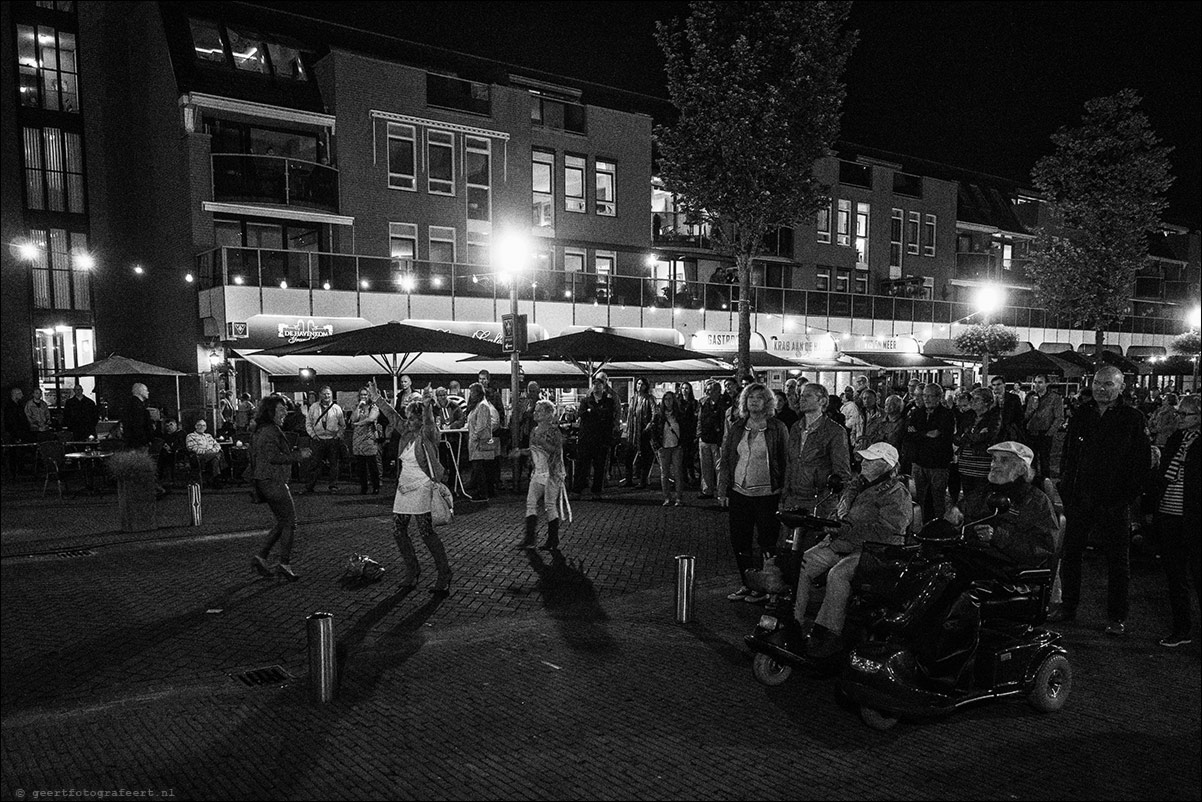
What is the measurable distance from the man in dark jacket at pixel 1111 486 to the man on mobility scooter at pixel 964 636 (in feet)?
5.69

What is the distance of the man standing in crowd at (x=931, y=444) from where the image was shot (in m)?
9.95

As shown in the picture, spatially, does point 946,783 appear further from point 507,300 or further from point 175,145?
point 175,145

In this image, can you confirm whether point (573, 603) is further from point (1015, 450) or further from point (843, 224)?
point (843, 224)

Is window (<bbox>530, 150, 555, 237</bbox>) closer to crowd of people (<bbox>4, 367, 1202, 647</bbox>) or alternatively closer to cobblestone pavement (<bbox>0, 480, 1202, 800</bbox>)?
crowd of people (<bbox>4, 367, 1202, 647</bbox>)

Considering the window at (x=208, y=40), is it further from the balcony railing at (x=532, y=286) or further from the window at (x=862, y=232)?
the window at (x=862, y=232)

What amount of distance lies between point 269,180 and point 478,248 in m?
7.13

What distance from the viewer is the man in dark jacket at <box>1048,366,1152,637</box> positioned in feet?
20.7

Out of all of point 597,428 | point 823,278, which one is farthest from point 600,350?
point 823,278

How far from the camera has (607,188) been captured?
99.0ft

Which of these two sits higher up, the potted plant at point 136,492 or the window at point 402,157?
the window at point 402,157

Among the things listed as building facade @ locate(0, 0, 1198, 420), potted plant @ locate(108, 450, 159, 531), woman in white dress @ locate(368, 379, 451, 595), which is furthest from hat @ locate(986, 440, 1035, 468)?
building facade @ locate(0, 0, 1198, 420)

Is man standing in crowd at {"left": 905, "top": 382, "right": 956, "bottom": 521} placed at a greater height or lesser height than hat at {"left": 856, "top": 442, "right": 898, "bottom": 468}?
lesser

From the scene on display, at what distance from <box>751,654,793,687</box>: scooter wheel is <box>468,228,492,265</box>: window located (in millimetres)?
23384

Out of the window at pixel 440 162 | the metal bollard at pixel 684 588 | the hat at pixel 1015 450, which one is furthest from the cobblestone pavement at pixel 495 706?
the window at pixel 440 162
